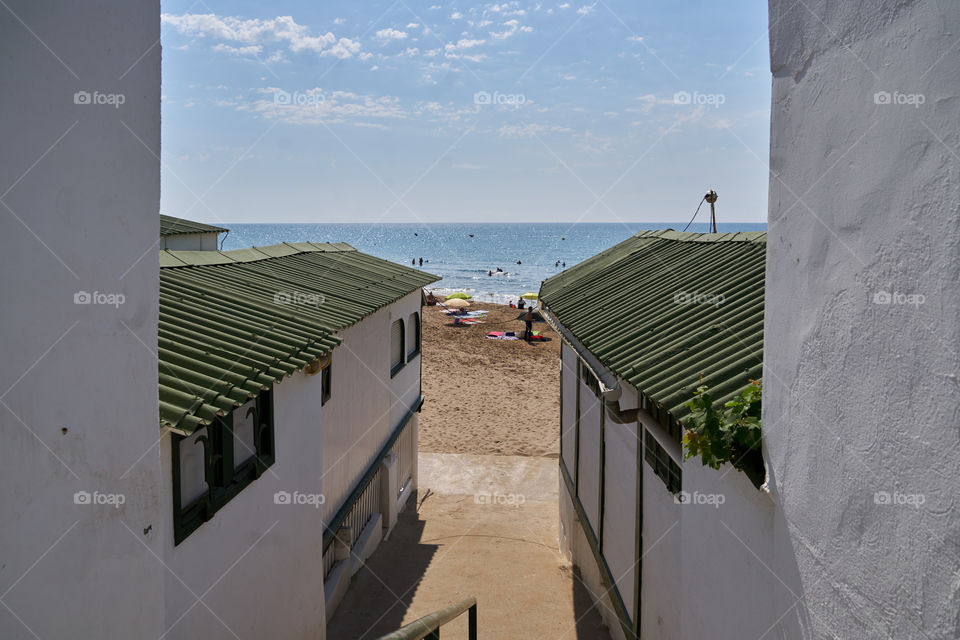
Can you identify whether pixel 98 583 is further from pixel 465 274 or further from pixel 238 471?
pixel 465 274

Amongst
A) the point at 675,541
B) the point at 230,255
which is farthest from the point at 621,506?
the point at 230,255

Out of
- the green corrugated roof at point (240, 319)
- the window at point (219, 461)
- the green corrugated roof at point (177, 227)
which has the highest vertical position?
A: the green corrugated roof at point (177, 227)

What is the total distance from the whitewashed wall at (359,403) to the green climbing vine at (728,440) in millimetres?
6906

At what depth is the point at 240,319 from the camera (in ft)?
25.3

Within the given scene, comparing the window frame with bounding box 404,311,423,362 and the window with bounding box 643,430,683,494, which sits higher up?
the window frame with bounding box 404,311,423,362

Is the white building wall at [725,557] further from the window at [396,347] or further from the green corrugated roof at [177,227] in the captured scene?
the green corrugated roof at [177,227]

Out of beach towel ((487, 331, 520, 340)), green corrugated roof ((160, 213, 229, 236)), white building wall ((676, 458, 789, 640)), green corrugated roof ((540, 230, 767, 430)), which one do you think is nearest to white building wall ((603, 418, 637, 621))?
green corrugated roof ((540, 230, 767, 430))

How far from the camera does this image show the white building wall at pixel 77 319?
2861mm

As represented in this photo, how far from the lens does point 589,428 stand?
1056cm

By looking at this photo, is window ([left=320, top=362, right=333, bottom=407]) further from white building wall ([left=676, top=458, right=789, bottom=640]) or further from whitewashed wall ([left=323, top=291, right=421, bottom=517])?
white building wall ([left=676, top=458, right=789, bottom=640])

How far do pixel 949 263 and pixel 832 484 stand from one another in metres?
1.18

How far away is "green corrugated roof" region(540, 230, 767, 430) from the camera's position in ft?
18.0

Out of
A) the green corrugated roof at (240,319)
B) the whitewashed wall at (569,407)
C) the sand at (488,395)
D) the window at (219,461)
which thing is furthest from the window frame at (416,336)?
the window at (219,461)

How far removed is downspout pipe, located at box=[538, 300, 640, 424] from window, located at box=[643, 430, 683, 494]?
45 cm
